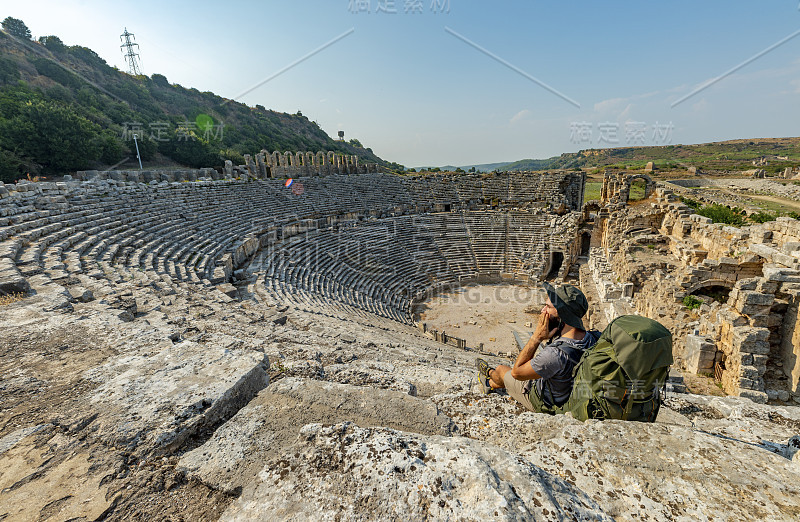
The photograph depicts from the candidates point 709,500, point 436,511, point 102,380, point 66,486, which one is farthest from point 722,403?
point 102,380

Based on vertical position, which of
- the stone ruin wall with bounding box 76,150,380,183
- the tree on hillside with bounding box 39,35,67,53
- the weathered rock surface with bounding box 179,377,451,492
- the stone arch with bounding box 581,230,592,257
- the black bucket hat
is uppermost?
the tree on hillside with bounding box 39,35,67,53

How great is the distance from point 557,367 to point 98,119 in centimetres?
4424

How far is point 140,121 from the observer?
115 feet

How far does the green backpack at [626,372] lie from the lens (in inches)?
82.4

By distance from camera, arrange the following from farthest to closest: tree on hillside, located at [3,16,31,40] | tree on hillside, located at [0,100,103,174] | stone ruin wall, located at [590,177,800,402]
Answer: tree on hillside, located at [3,16,31,40]
tree on hillside, located at [0,100,103,174]
stone ruin wall, located at [590,177,800,402]

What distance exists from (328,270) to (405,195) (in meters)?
13.6

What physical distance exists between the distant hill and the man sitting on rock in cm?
2894

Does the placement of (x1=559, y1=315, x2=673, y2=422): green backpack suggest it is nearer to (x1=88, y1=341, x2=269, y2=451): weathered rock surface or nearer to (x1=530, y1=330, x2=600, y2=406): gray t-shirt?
(x1=530, y1=330, x2=600, y2=406): gray t-shirt

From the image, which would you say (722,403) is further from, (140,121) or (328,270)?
(140,121)

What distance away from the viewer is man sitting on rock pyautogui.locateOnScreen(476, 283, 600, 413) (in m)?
2.64

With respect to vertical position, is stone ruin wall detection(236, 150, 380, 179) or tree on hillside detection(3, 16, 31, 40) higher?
tree on hillside detection(3, 16, 31, 40)

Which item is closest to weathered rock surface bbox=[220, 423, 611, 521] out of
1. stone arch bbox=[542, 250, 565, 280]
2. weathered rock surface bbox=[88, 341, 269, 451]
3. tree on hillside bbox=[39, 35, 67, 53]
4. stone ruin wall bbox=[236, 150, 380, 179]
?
weathered rock surface bbox=[88, 341, 269, 451]

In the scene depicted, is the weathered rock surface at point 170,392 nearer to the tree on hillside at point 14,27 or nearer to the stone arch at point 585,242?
the stone arch at point 585,242

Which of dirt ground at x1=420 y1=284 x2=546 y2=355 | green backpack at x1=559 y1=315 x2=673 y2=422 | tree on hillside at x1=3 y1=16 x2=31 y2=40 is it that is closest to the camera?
green backpack at x1=559 y1=315 x2=673 y2=422
